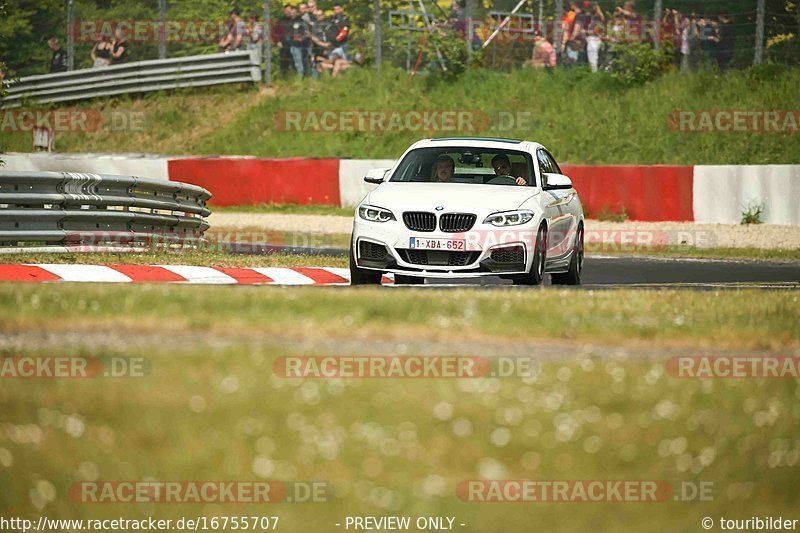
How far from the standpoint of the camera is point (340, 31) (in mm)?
31438

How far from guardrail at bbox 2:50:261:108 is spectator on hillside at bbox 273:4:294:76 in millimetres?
1029

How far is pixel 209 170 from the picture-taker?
26.2 meters

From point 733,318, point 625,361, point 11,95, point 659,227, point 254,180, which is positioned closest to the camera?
point 625,361

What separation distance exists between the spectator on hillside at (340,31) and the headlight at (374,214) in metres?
19.0

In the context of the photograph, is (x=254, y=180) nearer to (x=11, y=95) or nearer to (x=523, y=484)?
(x=11, y=95)

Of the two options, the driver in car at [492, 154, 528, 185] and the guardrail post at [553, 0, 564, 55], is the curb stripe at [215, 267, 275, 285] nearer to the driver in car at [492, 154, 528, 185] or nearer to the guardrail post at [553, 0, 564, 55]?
the driver in car at [492, 154, 528, 185]

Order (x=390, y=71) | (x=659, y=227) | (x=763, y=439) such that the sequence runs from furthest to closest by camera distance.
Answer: (x=390, y=71)
(x=659, y=227)
(x=763, y=439)

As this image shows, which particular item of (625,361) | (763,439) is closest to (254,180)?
(625,361)

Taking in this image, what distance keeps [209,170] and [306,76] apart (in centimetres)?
877

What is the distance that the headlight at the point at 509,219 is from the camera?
A: 40.3ft

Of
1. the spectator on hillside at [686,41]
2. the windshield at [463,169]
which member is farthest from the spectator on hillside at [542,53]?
the windshield at [463,169]

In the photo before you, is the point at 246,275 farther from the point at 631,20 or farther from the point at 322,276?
the point at 631,20

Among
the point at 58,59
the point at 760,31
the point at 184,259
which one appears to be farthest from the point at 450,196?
the point at 58,59

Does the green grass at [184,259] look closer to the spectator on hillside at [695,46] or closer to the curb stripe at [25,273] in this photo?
the curb stripe at [25,273]
